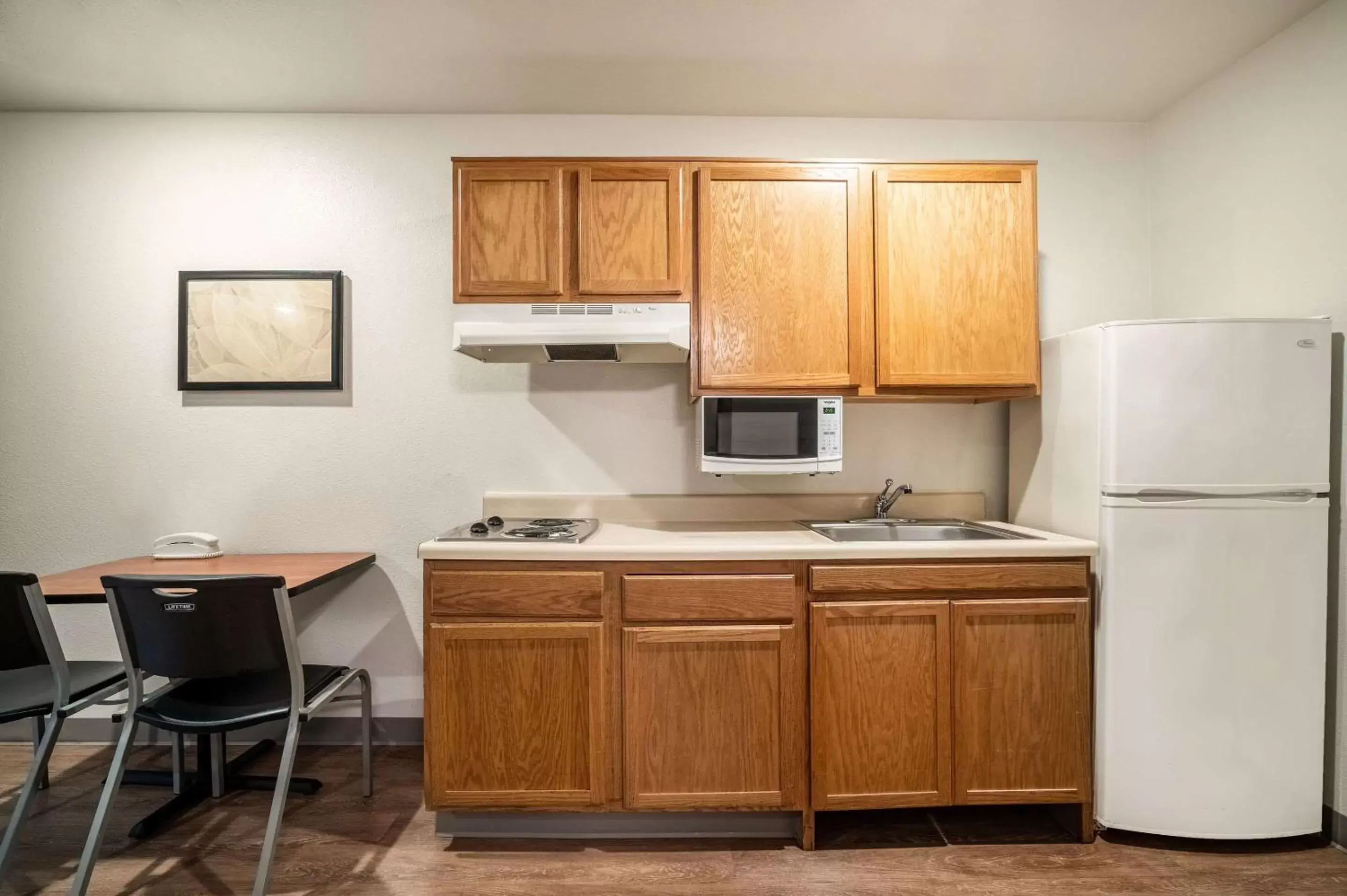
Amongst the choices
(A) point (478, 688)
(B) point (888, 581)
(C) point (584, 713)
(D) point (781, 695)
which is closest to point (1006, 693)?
(B) point (888, 581)

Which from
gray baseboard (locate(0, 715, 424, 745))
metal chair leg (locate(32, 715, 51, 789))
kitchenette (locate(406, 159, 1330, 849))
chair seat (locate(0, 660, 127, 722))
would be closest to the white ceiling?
kitchenette (locate(406, 159, 1330, 849))

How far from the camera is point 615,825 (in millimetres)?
2037

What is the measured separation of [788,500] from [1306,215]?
6.62 feet

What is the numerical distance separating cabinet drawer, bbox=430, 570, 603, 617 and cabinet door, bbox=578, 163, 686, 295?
1012 mm

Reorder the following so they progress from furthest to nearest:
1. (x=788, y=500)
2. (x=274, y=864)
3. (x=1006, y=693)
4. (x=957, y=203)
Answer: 1. (x=788, y=500)
2. (x=957, y=203)
3. (x=1006, y=693)
4. (x=274, y=864)

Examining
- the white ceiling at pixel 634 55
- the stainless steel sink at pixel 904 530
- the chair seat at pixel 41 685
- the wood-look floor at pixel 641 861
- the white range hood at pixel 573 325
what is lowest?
the wood-look floor at pixel 641 861

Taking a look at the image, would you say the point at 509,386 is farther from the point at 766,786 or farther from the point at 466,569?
the point at 766,786

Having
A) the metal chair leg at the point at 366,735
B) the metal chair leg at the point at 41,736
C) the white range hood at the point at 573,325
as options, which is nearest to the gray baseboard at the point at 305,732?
the metal chair leg at the point at 41,736

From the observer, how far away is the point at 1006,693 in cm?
201

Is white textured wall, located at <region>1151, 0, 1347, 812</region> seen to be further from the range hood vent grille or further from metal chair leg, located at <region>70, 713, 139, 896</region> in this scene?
metal chair leg, located at <region>70, 713, 139, 896</region>

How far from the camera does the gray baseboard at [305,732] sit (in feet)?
8.64

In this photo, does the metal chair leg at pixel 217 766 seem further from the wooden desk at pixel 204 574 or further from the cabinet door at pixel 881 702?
the cabinet door at pixel 881 702

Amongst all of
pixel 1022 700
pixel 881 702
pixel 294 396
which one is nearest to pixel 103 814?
pixel 294 396

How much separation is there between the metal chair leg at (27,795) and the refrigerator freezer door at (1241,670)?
3.33 metres
